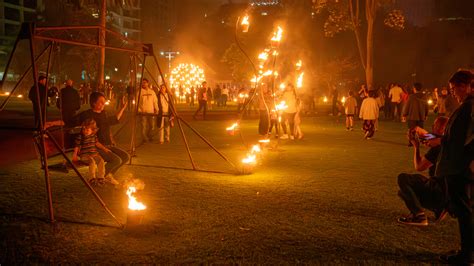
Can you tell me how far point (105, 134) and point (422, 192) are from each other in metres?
5.61

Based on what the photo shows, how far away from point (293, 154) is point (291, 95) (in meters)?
3.74

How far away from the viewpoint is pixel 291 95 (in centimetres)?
1633

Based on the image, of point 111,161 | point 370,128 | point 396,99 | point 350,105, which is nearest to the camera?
point 111,161

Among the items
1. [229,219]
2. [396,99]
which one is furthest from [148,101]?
[396,99]

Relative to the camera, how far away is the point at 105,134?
8602 mm

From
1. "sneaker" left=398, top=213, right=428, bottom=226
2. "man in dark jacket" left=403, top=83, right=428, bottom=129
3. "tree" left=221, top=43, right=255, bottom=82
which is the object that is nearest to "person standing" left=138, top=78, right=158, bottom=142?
"man in dark jacket" left=403, top=83, right=428, bottom=129

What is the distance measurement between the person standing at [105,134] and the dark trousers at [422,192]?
4818mm

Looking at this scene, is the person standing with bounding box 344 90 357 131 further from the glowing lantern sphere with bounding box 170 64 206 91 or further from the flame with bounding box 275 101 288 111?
the glowing lantern sphere with bounding box 170 64 206 91

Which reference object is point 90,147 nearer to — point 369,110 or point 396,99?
point 369,110

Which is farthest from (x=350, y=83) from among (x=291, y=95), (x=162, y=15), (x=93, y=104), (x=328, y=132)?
(x=162, y=15)

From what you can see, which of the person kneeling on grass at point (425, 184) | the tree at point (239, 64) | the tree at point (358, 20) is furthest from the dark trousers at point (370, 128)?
the tree at point (239, 64)

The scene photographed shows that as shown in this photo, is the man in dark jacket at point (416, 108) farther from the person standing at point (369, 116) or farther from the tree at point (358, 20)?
the tree at point (358, 20)

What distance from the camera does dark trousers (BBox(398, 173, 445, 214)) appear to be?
17.0ft

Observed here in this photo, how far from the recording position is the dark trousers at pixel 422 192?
5188mm
